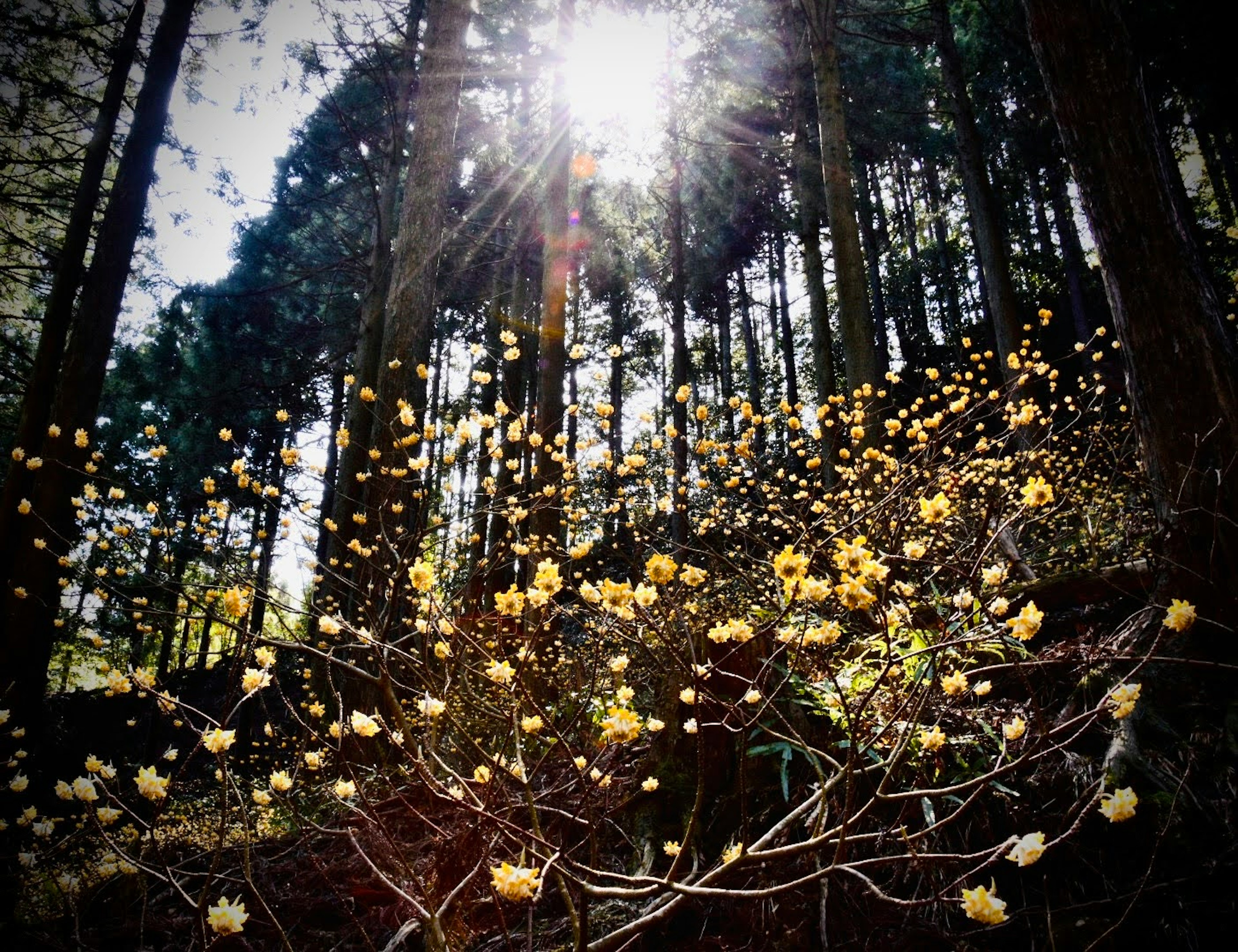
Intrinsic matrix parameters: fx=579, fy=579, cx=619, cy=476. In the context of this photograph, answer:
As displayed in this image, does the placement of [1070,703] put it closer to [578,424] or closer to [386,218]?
[386,218]

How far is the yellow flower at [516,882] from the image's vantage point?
3.74ft

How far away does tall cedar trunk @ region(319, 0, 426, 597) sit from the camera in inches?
248

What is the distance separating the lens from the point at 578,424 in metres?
19.4

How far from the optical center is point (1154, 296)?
246cm

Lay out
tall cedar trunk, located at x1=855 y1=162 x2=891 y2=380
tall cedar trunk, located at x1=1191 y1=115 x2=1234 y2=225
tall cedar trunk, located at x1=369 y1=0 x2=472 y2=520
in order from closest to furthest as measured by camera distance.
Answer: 1. tall cedar trunk, located at x1=369 y1=0 x2=472 y2=520
2. tall cedar trunk, located at x1=1191 y1=115 x2=1234 y2=225
3. tall cedar trunk, located at x1=855 y1=162 x2=891 y2=380

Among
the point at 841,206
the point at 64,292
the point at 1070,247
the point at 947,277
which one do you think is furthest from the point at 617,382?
the point at 1070,247

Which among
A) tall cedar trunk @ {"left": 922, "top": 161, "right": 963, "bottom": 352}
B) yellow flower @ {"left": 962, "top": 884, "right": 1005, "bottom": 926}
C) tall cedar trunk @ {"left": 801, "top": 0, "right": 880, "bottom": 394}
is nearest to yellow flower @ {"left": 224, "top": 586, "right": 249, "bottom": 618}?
yellow flower @ {"left": 962, "top": 884, "right": 1005, "bottom": 926}

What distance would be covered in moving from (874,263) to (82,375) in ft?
55.4

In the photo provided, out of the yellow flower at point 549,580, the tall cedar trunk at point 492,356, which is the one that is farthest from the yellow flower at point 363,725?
the tall cedar trunk at point 492,356

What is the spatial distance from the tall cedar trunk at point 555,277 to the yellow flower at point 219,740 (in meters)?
4.10

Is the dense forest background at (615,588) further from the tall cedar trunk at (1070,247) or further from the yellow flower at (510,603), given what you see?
the tall cedar trunk at (1070,247)

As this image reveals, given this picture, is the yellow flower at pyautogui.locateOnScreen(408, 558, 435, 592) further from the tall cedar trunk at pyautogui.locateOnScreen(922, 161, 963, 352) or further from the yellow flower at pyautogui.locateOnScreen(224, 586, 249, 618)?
the tall cedar trunk at pyautogui.locateOnScreen(922, 161, 963, 352)

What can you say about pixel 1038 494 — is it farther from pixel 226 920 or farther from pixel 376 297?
pixel 376 297

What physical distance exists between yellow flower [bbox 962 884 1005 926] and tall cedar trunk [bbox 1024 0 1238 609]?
5.53 feet
